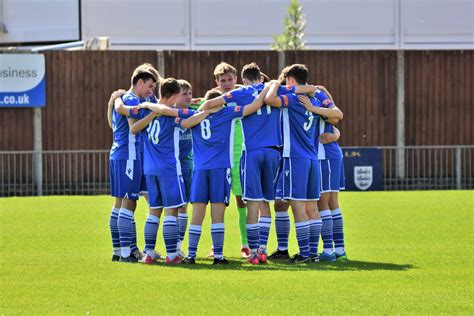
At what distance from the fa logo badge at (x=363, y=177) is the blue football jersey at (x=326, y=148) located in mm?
14760

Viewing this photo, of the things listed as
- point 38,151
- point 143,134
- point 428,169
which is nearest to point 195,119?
point 143,134

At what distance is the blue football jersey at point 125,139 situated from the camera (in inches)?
523

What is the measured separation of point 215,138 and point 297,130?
3.10 feet

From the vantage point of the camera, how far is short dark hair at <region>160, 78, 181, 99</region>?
42.0ft

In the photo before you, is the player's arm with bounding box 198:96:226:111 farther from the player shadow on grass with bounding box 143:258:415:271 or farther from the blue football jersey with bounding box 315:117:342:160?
the player shadow on grass with bounding box 143:258:415:271

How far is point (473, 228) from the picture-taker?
1722 centimetres

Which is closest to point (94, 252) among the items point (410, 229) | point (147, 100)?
point (147, 100)

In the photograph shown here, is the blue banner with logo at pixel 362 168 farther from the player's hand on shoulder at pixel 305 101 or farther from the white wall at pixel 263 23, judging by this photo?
the white wall at pixel 263 23

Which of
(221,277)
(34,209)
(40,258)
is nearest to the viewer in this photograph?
(221,277)

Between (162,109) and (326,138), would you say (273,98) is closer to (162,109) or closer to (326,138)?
(326,138)

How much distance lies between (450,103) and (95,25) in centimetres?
1869

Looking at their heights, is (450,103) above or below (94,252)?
above

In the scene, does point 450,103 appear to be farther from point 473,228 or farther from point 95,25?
point 95,25

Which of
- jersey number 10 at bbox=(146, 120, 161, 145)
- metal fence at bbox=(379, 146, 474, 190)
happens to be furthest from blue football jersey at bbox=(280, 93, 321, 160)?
metal fence at bbox=(379, 146, 474, 190)
